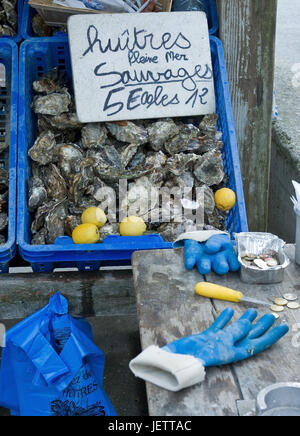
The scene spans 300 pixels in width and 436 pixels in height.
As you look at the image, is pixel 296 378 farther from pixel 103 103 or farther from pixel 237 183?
pixel 103 103

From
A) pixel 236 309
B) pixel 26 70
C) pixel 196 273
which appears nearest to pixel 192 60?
pixel 26 70

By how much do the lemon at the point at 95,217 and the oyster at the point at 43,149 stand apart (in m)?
0.38

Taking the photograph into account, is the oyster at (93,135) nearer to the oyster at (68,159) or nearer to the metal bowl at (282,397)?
the oyster at (68,159)

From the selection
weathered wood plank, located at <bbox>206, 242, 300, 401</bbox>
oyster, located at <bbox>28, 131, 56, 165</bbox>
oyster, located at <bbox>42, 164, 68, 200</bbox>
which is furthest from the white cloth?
oyster, located at <bbox>28, 131, 56, 165</bbox>

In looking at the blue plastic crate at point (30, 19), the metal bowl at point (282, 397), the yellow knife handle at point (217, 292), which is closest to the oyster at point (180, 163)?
the blue plastic crate at point (30, 19)

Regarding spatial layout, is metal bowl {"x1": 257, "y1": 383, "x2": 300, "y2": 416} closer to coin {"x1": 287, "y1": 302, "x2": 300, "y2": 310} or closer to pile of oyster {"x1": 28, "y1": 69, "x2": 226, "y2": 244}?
coin {"x1": 287, "y1": 302, "x2": 300, "y2": 310}

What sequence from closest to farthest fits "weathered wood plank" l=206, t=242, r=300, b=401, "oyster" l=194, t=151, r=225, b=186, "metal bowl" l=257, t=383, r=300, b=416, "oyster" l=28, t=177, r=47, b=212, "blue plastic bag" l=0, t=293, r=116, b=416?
"metal bowl" l=257, t=383, r=300, b=416
"weathered wood plank" l=206, t=242, r=300, b=401
"blue plastic bag" l=0, t=293, r=116, b=416
"oyster" l=28, t=177, r=47, b=212
"oyster" l=194, t=151, r=225, b=186

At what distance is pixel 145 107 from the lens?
2.78 meters

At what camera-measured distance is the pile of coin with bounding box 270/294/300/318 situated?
63.3 inches

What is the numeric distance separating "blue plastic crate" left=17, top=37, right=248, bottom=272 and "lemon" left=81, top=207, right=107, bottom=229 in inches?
6.8

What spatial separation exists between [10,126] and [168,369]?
1.89 meters

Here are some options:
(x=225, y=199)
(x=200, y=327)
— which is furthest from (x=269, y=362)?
(x=225, y=199)

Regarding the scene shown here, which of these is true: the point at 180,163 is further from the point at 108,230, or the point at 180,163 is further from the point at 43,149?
the point at 43,149
